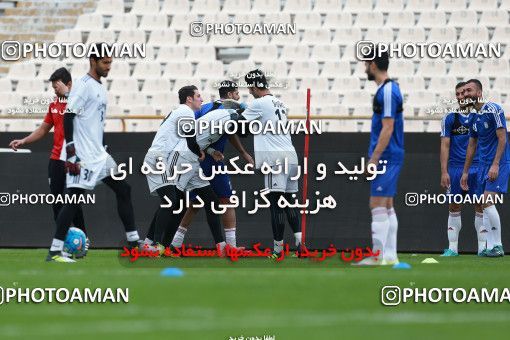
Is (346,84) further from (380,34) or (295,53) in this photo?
(380,34)

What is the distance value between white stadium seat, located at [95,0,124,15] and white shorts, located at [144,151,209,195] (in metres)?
9.27

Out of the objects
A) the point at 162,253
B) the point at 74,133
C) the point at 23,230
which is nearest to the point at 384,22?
the point at 23,230

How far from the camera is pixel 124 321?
4938 millimetres

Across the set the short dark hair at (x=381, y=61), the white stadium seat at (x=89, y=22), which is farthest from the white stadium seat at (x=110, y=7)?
the short dark hair at (x=381, y=61)

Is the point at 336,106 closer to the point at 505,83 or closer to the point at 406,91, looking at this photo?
the point at 406,91

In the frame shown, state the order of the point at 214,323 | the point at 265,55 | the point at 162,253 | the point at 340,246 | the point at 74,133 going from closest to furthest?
the point at 214,323, the point at 74,133, the point at 162,253, the point at 340,246, the point at 265,55

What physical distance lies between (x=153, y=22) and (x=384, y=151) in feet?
36.9

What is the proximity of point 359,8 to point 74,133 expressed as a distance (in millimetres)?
10514

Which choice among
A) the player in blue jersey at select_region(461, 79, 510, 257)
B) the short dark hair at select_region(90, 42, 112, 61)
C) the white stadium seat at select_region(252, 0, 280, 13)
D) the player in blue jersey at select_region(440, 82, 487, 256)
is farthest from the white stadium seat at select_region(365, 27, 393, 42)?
the short dark hair at select_region(90, 42, 112, 61)

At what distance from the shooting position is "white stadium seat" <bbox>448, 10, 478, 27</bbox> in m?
18.9

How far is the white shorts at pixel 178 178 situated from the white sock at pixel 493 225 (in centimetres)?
300

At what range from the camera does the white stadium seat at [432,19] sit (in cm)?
1897

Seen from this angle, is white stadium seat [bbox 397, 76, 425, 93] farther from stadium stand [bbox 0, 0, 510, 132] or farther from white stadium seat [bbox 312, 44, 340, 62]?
white stadium seat [bbox 312, 44, 340, 62]

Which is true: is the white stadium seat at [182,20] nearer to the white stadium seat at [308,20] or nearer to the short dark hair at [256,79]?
the white stadium seat at [308,20]
